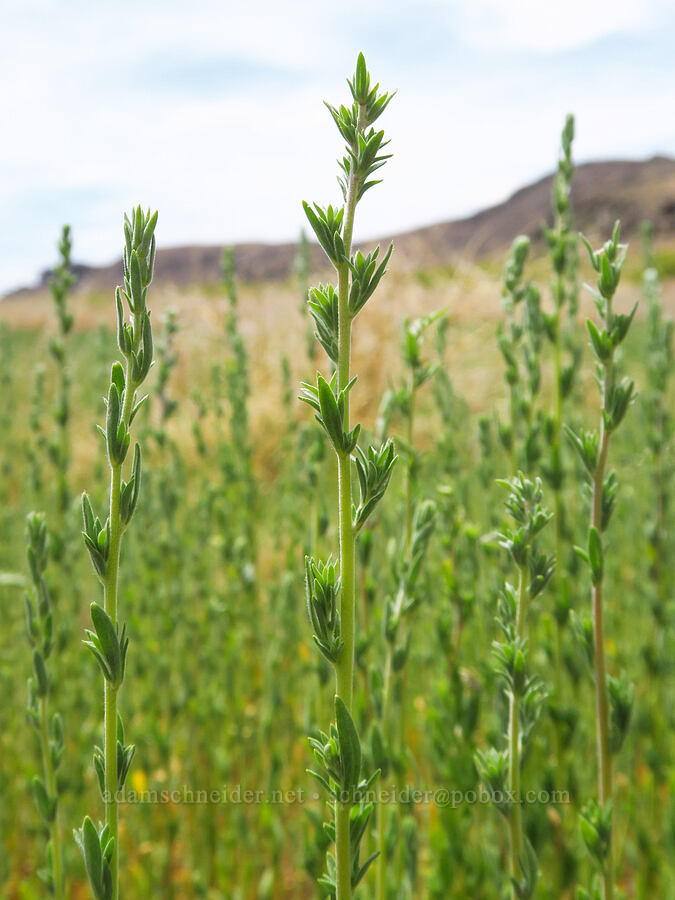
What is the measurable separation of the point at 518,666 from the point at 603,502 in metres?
0.26

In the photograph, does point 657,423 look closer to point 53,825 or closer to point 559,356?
point 559,356

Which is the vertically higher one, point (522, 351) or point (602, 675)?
point (522, 351)

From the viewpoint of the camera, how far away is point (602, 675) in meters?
0.98

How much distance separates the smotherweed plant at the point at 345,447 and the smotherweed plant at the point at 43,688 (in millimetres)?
504

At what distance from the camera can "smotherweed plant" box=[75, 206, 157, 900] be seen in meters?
0.69

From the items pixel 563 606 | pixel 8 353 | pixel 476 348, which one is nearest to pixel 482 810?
pixel 563 606

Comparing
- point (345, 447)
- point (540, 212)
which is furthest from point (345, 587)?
point (540, 212)

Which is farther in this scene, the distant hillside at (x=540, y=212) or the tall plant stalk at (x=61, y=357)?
the distant hillside at (x=540, y=212)

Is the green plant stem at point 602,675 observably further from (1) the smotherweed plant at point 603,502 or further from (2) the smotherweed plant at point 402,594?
(2) the smotherweed plant at point 402,594

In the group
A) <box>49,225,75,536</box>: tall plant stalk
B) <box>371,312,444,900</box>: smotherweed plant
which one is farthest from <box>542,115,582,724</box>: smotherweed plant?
<box>49,225,75,536</box>: tall plant stalk

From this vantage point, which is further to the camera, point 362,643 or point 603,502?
point 362,643

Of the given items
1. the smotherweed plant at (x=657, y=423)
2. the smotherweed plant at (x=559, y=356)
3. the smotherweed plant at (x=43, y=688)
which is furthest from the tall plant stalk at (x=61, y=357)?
the smotherweed plant at (x=657, y=423)

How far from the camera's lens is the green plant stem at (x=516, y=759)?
92 cm

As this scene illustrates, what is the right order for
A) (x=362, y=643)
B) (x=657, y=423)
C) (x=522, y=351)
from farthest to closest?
(x=657, y=423) → (x=522, y=351) → (x=362, y=643)
